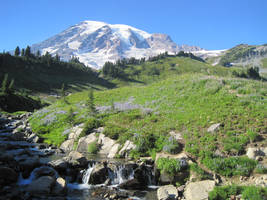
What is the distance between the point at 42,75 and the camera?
161875 millimetres

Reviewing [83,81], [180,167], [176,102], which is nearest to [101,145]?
[180,167]

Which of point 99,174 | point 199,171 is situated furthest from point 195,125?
point 99,174

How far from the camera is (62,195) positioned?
489 inches

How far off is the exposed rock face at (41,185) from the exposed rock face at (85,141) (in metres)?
11.4

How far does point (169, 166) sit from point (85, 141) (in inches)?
550

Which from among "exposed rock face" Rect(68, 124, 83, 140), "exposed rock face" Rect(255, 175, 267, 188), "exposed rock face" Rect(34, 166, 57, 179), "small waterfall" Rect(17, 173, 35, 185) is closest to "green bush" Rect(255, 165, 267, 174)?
"exposed rock face" Rect(255, 175, 267, 188)

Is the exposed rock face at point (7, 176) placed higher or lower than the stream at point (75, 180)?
higher

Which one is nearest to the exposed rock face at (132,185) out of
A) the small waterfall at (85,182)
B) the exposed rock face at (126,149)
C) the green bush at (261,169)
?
the small waterfall at (85,182)

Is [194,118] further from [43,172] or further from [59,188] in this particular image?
[43,172]

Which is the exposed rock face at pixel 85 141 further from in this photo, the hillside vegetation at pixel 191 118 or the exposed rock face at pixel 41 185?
the exposed rock face at pixel 41 185

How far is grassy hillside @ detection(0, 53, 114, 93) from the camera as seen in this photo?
130788mm

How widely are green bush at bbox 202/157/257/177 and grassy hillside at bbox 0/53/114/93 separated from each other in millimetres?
124523

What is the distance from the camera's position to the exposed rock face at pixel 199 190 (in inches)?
462

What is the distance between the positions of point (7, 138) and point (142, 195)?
25349 mm
